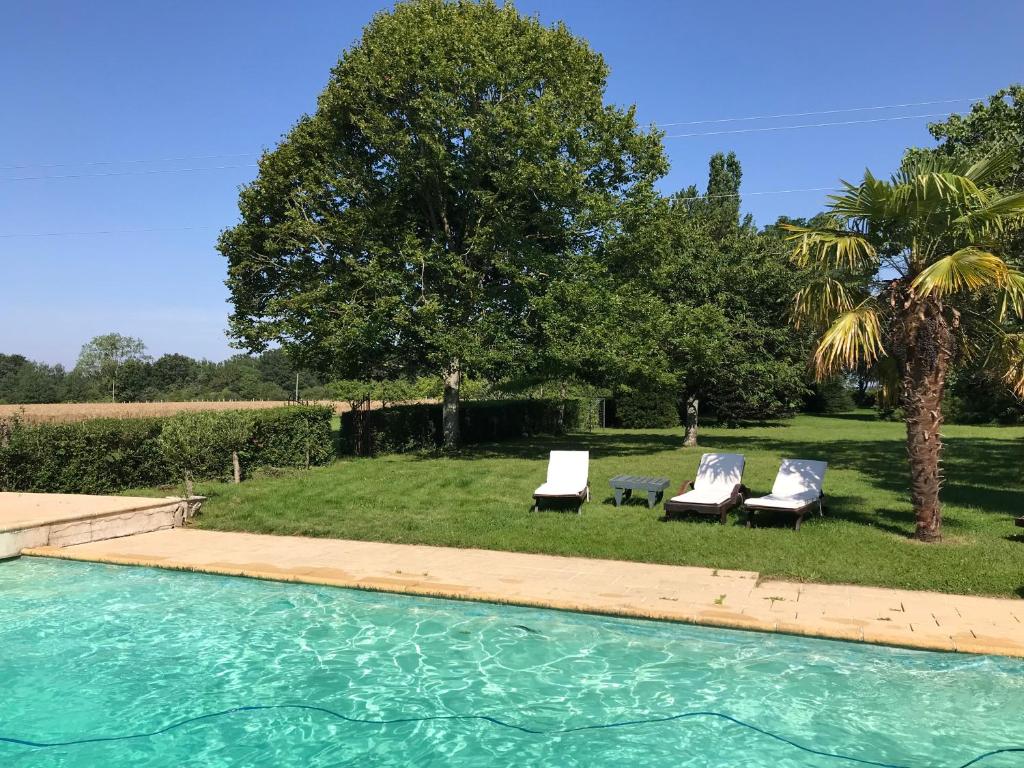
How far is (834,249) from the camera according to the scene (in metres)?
10.4

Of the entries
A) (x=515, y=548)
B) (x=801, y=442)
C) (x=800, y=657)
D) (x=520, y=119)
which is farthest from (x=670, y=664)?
(x=801, y=442)

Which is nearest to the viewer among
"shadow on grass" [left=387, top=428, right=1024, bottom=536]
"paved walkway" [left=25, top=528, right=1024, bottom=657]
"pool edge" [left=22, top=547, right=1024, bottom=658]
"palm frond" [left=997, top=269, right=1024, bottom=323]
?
"pool edge" [left=22, top=547, right=1024, bottom=658]

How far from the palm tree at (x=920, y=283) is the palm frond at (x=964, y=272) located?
0.01 metres

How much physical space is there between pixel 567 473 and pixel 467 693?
23.3 ft

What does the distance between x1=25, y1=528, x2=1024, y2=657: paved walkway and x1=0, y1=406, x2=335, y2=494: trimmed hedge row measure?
420 cm

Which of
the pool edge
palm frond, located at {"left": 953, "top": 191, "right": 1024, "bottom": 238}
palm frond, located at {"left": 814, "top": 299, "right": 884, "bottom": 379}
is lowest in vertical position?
the pool edge

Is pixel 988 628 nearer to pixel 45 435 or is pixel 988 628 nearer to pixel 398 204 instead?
pixel 45 435

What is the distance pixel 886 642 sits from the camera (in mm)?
6531

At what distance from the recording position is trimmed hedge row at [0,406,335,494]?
15.0m

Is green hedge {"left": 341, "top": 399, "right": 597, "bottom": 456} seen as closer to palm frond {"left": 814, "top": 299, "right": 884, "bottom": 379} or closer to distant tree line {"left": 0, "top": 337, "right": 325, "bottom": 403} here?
palm frond {"left": 814, "top": 299, "right": 884, "bottom": 379}

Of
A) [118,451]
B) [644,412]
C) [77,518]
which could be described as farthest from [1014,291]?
[644,412]

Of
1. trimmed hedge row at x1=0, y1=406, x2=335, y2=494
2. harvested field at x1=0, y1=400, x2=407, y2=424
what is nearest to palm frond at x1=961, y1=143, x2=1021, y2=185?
trimmed hedge row at x1=0, y1=406, x2=335, y2=494

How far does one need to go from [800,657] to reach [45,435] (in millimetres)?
14788

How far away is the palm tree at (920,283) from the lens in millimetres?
9391
